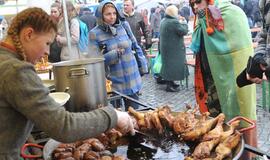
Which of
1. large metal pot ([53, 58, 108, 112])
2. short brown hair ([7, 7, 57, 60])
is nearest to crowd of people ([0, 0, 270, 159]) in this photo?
short brown hair ([7, 7, 57, 60])

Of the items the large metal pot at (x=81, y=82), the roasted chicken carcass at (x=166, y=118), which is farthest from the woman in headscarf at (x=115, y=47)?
the roasted chicken carcass at (x=166, y=118)

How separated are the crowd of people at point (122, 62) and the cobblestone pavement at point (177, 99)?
1.24 ft

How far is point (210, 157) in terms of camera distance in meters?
2.16

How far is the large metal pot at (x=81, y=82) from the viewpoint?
107 inches

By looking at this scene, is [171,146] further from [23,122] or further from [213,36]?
[213,36]

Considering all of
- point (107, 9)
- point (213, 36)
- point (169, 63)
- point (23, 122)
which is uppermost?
point (107, 9)

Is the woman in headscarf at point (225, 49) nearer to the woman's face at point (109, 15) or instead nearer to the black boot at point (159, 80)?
the woman's face at point (109, 15)

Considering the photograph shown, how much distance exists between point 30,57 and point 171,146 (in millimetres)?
1163

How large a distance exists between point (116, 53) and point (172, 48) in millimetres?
3789

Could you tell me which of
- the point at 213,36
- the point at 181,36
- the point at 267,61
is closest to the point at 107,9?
the point at 213,36

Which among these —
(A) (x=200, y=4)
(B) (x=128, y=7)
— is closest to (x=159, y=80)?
(B) (x=128, y=7)

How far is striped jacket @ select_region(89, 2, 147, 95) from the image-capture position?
462 cm

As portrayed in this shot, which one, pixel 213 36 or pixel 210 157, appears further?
pixel 213 36

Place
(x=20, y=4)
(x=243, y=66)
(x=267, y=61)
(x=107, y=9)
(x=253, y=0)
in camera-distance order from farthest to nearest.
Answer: (x=253, y=0) → (x=20, y=4) → (x=107, y=9) → (x=243, y=66) → (x=267, y=61)
